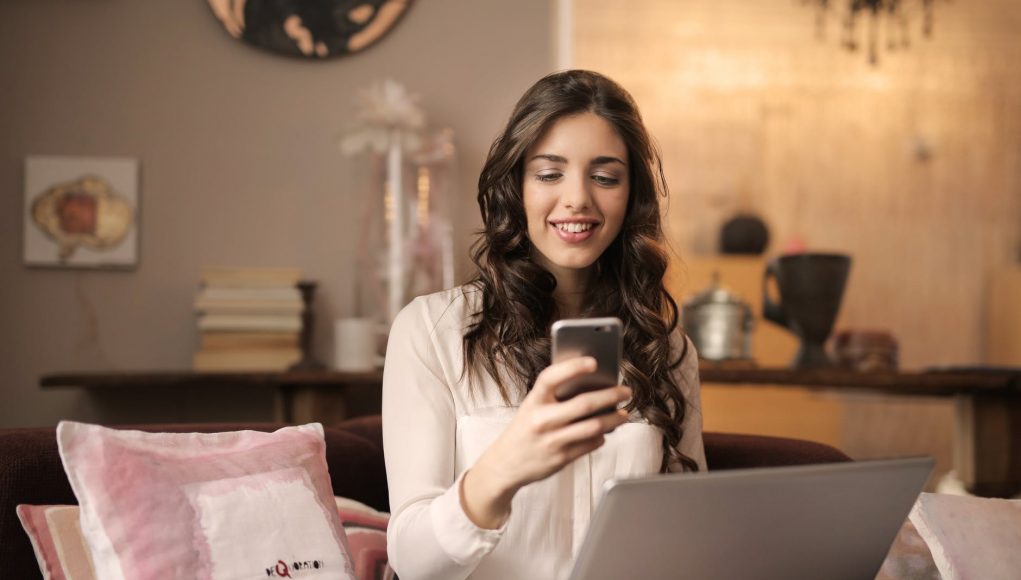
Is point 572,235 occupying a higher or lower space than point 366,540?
higher

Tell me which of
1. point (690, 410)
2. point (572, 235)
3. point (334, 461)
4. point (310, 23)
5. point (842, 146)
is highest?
point (842, 146)

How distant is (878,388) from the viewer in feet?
8.10

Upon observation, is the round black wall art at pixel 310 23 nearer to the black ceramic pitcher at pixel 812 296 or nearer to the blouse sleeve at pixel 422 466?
the black ceramic pitcher at pixel 812 296

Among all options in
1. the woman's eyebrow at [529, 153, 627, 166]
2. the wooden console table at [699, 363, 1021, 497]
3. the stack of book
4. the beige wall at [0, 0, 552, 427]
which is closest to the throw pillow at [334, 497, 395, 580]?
the woman's eyebrow at [529, 153, 627, 166]

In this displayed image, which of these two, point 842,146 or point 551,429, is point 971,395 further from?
point 842,146

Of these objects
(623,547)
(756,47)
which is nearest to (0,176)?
(623,547)

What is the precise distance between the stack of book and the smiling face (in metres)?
1.17

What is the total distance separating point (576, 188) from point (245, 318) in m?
1.31

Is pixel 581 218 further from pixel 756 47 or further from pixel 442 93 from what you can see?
pixel 756 47

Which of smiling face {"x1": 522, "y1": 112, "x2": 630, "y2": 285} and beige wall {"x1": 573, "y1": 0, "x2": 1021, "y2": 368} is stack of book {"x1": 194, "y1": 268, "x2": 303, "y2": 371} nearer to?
smiling face {"x1": 522, "y1": 112, "x2": 630, "y2": 285}

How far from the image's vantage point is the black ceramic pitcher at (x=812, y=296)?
2.65 m

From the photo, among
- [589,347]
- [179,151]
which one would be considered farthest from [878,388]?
[179,151]

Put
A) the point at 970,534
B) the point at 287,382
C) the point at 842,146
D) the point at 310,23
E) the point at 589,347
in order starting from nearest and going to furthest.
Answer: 1. the point at 589,347
2. the point at 970,534
3. the point at 287,382
4. the point at 310,23
5. the point at 842,146

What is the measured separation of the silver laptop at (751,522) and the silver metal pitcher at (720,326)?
1650mm
